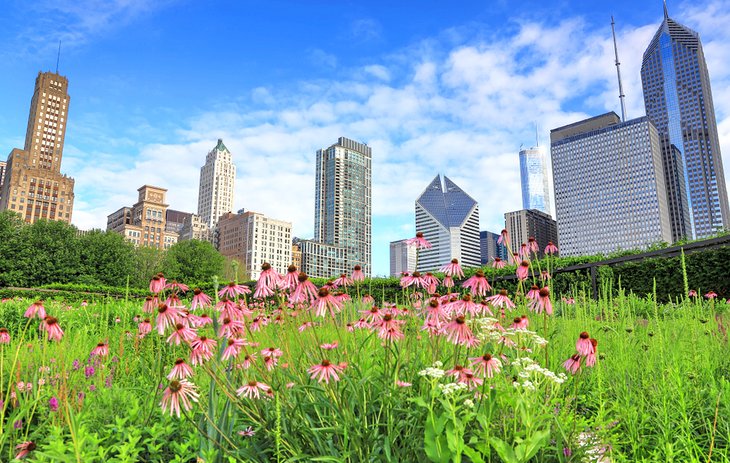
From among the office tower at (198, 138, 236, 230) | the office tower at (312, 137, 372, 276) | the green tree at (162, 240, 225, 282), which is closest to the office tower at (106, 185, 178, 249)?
the office tower at (198, 138, 236, 230)

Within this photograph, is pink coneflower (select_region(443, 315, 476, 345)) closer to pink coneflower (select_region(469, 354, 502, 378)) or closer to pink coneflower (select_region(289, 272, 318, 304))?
pink coneflower (select_region(469, 354, 502, 378))

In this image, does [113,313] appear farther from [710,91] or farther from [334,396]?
[710,91]

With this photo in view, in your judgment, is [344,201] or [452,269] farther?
[344,201]

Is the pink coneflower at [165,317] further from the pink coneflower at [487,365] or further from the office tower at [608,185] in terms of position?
the office tower at [608,185]

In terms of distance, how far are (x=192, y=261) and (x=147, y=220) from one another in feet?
292

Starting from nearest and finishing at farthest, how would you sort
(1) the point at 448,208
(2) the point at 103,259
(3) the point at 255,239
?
(2) the point at 103,259, (3) the point at 255,239, (1) the point at 448,208

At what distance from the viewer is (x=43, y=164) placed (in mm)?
119438

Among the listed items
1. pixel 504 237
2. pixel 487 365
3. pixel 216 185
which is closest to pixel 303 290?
pixel 487 365

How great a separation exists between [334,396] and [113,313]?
6.24 meters

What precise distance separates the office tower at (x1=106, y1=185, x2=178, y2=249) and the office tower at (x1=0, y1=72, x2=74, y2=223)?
53.1 feet

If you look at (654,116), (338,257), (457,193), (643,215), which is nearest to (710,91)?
(654,116)

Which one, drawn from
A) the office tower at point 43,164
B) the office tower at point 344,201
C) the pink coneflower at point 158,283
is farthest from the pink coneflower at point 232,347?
the office tower at point 344,201

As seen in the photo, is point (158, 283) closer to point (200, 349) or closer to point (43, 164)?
point (200, 349)

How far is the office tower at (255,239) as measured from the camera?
396 ft
